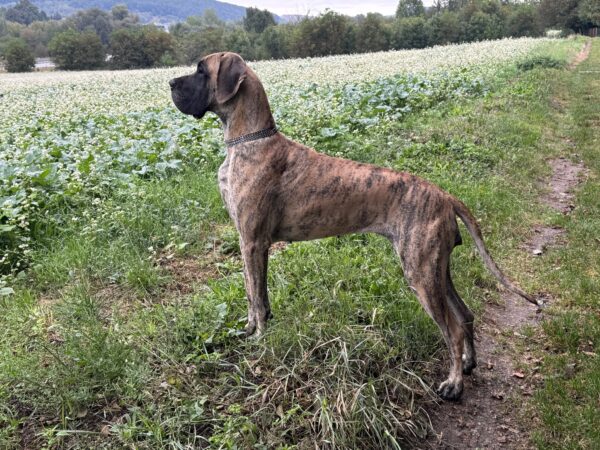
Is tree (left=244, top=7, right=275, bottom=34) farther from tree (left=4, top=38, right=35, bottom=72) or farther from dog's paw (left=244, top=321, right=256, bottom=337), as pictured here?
dog's paw (left=244, top=321, right=256, bottom=337)

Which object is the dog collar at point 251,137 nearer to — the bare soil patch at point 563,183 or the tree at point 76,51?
the bare soil patch at point 563,183

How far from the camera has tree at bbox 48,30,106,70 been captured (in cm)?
5541

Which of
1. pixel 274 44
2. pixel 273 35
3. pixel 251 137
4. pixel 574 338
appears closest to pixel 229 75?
pixel 251 137

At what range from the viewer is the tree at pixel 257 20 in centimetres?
6925

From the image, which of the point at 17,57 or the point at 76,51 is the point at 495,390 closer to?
the point at 17,57

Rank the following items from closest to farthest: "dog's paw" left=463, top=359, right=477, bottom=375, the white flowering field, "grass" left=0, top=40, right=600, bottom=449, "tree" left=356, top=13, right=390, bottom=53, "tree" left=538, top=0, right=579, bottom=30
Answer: "grass" left=0, top=40, right=600, bottom=449 → "dog's paw" left=463, top=359, right=477, bottom=375 → the white flowering field → "tree" left=356, top=13, right=390, bottom=53 → "tree" left=538, top=0, right=579, bottom=30

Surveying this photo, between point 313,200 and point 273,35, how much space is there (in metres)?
60.6

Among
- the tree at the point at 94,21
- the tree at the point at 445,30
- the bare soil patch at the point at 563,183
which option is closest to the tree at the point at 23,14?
the tree at the point at 94,21

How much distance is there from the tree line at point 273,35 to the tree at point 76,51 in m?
0.10

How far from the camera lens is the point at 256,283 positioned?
3785 mm

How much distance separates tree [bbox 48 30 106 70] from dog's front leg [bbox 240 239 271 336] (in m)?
59.1

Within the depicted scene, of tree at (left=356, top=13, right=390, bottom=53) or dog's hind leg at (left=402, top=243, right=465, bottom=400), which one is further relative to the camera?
tree at (left=356, top=13, right=390, bottom=53)

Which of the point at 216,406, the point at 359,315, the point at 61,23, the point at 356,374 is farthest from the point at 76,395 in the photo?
the point at 61,23

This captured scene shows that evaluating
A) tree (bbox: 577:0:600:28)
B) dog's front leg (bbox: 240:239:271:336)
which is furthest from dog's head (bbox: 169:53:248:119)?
tree (bbox: 577:0:600:28)
